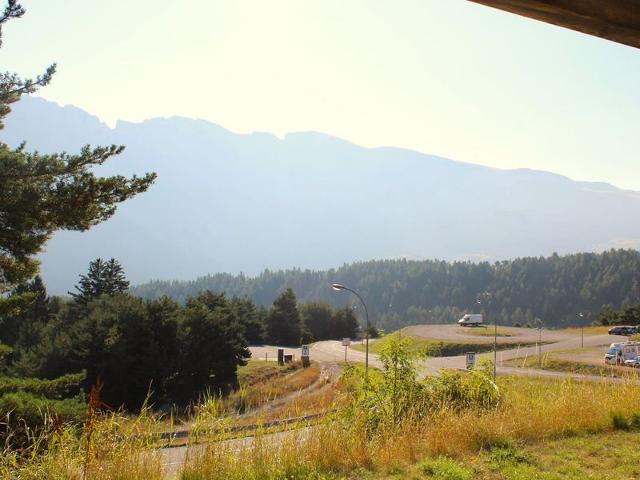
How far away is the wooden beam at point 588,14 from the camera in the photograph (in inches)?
89.8

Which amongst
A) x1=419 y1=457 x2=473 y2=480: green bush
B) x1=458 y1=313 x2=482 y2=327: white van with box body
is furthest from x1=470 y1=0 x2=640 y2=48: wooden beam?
x1=458 y1=313 x2=482 y2=327: white van with box body

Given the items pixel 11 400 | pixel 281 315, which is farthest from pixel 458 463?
pixel 281 315

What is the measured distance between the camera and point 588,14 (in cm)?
232

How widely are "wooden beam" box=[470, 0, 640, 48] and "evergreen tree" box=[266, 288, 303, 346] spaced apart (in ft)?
277

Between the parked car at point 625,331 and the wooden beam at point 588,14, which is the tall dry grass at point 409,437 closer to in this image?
the wooden beam at point 588,14

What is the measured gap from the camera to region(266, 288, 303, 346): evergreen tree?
85.8m

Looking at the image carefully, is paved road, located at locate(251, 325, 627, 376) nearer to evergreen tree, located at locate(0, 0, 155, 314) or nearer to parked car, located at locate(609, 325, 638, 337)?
parked car, located at locate(609, 325, 638, 337)

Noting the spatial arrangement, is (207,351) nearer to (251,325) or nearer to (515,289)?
(251,325)

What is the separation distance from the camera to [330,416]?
6.46 meters

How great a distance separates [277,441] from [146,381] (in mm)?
37526

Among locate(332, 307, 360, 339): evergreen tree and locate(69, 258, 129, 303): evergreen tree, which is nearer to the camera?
locate(69, 258, 129, 303): evergreen tree

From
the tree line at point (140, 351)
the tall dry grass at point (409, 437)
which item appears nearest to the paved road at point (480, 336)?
the tree line at point (140, 351)

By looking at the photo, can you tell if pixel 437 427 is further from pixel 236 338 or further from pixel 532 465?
pixel 236 338

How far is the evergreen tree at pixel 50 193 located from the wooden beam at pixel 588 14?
7592 mm
